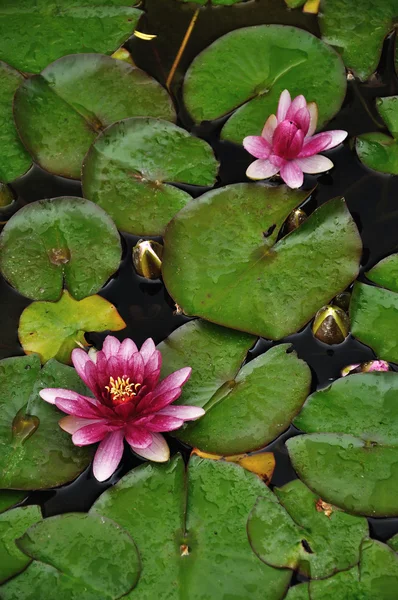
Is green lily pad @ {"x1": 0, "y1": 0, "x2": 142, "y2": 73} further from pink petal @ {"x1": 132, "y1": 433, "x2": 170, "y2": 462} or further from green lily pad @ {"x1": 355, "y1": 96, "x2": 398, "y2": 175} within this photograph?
pink petal @ {"x1": 132, "y1": 433, "x2": 170, "y2": 462}

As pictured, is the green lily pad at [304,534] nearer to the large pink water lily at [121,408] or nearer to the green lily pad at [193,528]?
the green lily pad at [193,528]

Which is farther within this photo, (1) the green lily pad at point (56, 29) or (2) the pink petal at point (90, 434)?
(1) the green lily pad at point (56, 29)

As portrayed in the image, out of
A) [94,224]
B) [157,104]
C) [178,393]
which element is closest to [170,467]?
[178,393]

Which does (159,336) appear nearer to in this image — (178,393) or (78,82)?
(178,393)

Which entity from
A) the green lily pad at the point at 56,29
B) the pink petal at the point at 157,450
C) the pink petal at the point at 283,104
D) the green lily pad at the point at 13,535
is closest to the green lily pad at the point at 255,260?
the pink petal at the point at 283,104

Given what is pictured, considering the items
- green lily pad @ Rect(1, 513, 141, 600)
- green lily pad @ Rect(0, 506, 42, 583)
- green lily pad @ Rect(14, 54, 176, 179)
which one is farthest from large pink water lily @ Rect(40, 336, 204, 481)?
green lily pad @ Rect(14, 54, 176, 179)
